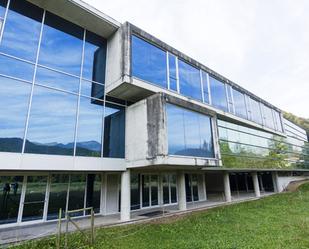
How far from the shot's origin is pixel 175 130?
10898mm

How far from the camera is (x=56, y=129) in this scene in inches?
383

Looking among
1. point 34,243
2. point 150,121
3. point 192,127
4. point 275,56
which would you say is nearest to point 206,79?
point 192,127

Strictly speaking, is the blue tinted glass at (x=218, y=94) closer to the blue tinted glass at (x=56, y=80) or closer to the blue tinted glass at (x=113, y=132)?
the blue tinted glass at (x=113, y=132)

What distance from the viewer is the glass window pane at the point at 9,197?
9.16 m

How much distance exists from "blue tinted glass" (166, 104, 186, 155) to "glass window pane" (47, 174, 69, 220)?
20.7 ft

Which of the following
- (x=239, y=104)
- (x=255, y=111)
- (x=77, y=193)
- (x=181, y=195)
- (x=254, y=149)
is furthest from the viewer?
(x=255, y=111)

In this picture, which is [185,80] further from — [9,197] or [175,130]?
[9,197]

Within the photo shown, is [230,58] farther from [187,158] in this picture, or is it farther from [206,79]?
[187,158]

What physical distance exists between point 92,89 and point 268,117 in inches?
942

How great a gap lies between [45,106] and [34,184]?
13.6 ft

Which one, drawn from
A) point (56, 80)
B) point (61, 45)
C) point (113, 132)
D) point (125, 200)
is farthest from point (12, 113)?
point (125, 200)

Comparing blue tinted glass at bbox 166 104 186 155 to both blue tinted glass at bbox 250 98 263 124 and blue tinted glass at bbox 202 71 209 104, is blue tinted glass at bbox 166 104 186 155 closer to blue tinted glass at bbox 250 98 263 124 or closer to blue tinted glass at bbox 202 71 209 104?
blue tinted glass at bbox 202 71 209 104

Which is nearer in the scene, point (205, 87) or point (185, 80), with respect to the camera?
point (185, 80)

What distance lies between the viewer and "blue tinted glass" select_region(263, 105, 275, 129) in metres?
25.5
